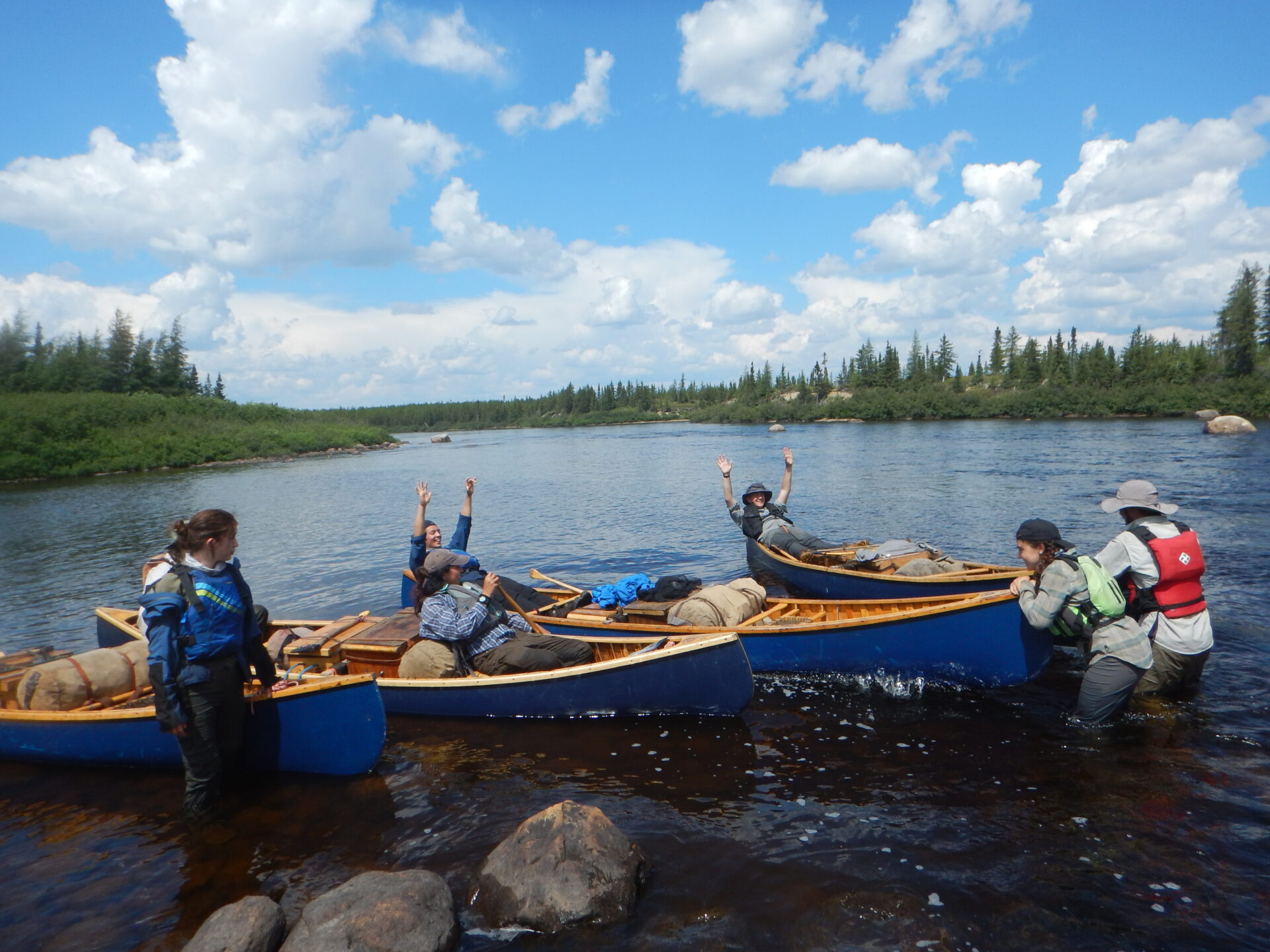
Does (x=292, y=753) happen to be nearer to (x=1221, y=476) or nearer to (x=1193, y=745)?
(x=1193, y=745)

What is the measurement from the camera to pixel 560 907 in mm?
4672

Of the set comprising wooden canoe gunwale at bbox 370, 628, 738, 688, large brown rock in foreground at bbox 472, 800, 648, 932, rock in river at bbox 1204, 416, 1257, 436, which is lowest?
large brown rock in foreground at bbox 472, 800, 648, 932

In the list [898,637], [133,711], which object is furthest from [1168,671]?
[133,711]

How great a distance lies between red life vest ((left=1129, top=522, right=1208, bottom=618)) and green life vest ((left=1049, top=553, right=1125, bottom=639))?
0.38 m

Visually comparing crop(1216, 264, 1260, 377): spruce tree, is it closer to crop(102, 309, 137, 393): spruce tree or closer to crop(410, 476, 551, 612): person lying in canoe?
crop(410, 476, 551, 612): person lying in canoe

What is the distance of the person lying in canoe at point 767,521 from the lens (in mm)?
12188

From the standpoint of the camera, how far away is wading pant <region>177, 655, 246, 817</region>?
18.7ft

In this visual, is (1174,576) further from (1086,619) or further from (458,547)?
(458,547)

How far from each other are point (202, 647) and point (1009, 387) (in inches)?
4450

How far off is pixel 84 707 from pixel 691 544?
14069mm

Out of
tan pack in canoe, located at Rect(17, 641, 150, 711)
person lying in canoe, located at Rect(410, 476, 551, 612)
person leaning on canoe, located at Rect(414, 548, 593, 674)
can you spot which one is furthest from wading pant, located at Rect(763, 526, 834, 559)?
tan pack in canoe, located at Rect(17, 641, 150, 711)

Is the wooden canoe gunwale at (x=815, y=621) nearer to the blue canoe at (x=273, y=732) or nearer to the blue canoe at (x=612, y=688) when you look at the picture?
the blue canoe at (x=612, y=688)

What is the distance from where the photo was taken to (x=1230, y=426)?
42969 mm

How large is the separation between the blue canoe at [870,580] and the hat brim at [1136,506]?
2914 millimetres
